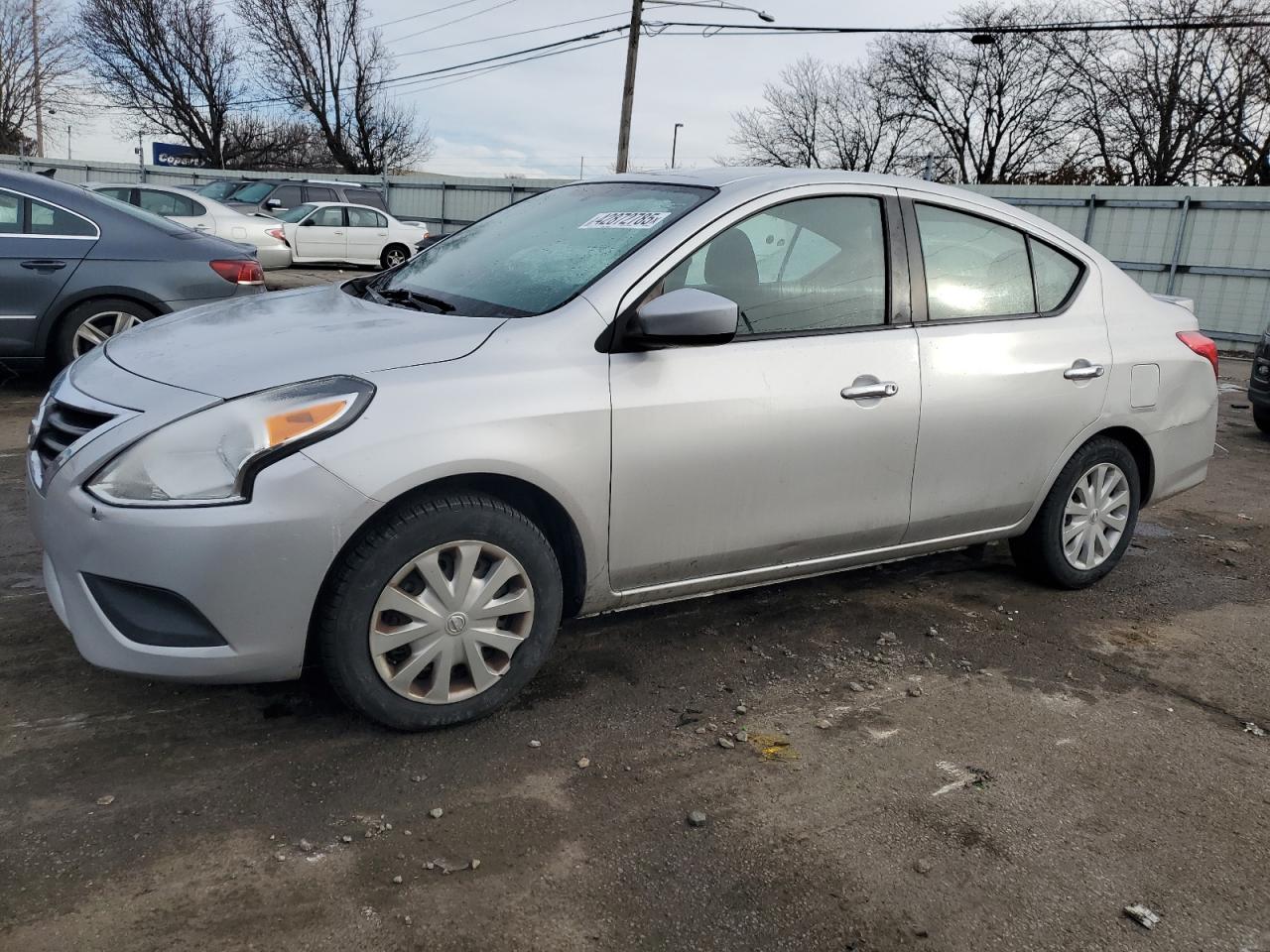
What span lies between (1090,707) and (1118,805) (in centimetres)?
63

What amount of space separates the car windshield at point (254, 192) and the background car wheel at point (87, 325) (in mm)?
15305

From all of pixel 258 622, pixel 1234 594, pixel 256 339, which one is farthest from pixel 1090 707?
pixel 256 339

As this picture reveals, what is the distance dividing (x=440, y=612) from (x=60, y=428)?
1.17 m

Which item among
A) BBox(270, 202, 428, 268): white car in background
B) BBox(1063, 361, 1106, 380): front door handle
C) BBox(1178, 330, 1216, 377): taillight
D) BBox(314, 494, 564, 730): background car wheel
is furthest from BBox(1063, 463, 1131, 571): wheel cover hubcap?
BBox(270, 202, 428, 268): white car in background

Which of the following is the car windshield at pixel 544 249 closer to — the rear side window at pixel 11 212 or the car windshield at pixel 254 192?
the rear side window at pixel 11 212

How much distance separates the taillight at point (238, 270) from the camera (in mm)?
6961

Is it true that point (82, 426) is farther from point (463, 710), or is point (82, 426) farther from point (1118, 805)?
point (1118, 805)

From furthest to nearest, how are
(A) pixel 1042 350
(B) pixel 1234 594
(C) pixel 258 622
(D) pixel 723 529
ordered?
(B) pixel 1234 594, (A) pixel 1042 350, (D) pixel 723 529, (C) pixel 258 622

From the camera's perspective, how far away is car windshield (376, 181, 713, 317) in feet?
10.6

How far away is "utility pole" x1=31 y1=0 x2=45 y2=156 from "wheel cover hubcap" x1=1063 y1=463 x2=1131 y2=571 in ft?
155

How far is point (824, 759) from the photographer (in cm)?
295

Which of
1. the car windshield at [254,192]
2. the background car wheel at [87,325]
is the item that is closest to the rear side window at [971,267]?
the background car wheel at [87,325]

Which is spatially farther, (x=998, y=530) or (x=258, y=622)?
(x=998, y=530)

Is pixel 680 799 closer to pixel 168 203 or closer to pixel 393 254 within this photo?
pixel 168 203
